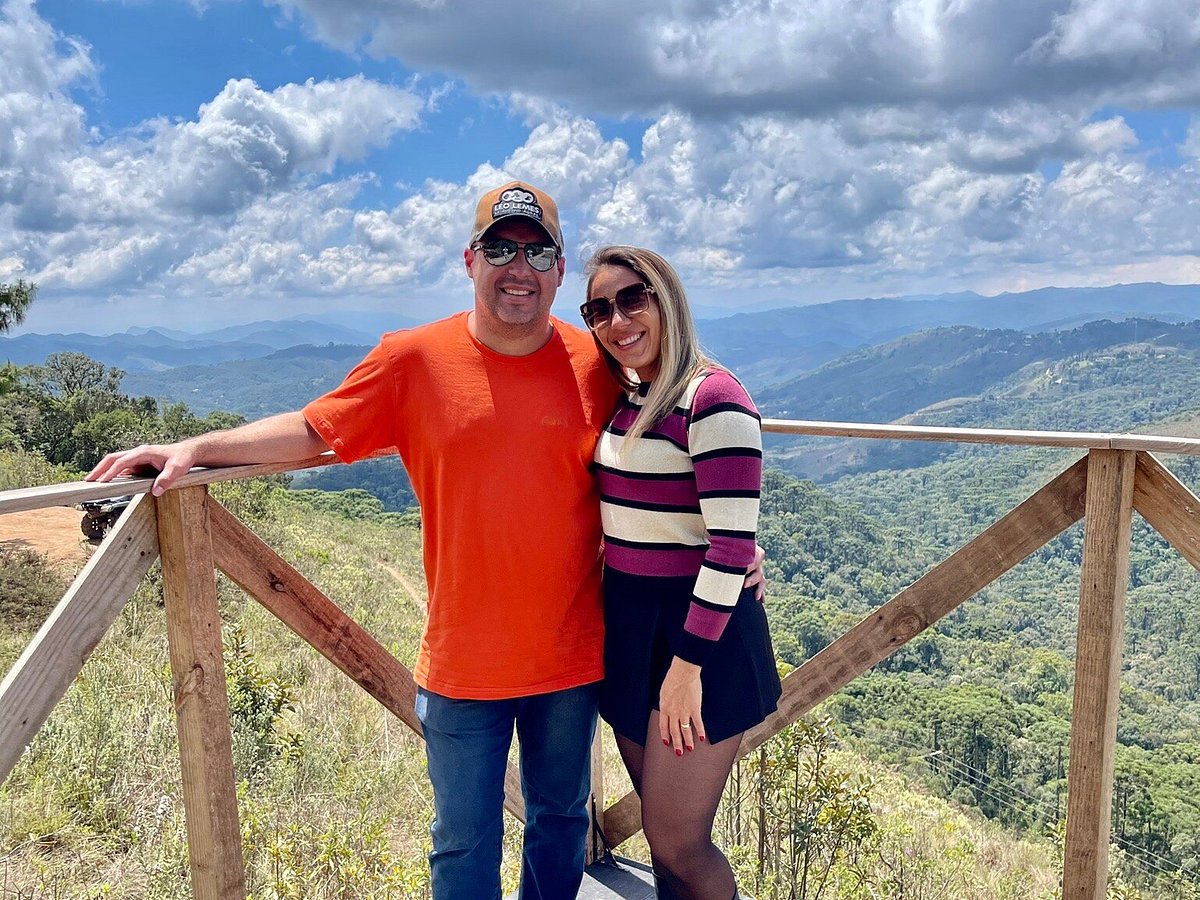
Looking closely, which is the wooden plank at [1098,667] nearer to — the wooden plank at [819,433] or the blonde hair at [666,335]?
the wooden plank at [819,433]

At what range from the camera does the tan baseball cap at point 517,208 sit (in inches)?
84.6

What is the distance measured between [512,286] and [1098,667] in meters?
1.70

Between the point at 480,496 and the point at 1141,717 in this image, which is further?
the point at 1141,717

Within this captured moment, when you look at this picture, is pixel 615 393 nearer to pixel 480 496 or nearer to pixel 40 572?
pixel 480 496

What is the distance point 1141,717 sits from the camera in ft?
85.7

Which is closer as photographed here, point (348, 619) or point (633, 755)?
point (633, 755)

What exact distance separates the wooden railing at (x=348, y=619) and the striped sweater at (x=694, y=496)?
0.62m

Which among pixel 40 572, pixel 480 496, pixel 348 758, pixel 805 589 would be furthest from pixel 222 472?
pixel 805 589

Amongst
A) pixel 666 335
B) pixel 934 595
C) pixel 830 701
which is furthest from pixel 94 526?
pixel 830 701

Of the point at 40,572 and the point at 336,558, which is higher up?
the point at 40,572

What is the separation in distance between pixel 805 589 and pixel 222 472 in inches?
789

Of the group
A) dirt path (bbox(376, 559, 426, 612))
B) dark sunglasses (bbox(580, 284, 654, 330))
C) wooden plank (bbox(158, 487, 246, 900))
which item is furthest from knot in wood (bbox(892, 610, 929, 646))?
dirt path (bbox(376, 559, 426, 612))

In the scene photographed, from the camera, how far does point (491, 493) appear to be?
2053 mm

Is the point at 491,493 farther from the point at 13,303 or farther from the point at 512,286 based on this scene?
the point at 13,303
